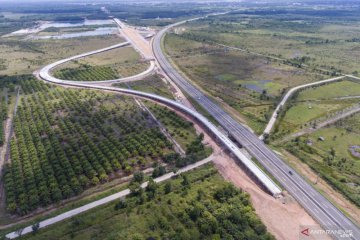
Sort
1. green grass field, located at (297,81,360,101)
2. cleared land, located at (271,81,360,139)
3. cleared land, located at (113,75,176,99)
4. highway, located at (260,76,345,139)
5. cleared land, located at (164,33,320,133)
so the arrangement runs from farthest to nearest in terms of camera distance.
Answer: cleared land, located at (113,75,176,99), green grass field, located at (297,81,360,101), cleared land, located at (164,33,320,133), cleared land, located at (271,81,360,139), highway, located at (260,76,345,139)

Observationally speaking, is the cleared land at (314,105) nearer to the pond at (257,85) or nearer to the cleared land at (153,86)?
the pond at (257,85)

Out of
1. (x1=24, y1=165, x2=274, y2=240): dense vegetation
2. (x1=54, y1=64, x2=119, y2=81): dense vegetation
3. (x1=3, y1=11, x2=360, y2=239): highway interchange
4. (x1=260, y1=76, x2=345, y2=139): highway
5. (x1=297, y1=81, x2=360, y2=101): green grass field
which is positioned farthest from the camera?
(x1=54, y1=64, x2=119, y2=81): dense vegetation

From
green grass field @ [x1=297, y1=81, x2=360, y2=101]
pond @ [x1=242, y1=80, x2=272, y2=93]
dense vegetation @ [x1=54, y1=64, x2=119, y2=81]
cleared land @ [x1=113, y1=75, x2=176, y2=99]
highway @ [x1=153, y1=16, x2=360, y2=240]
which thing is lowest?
highway @ [x1=153, y1=16, x2=360, y2=240]

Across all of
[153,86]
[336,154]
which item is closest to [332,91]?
[336,154]

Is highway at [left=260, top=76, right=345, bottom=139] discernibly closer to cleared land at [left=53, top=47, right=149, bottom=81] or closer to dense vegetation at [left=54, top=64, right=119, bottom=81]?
cleared land at [left=53, top=47, right=149, bottom=81]

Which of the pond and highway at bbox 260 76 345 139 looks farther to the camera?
the pond

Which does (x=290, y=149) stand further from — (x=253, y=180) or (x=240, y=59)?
(x=240, y=59)

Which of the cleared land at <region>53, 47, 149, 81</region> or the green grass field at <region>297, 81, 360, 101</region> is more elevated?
the cleared land at <region>53, 47, 149, 81</region>

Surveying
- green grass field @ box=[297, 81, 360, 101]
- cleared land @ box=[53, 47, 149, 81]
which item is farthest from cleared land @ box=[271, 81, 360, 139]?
cleared land @ box=[53, 47, 149, 81]
